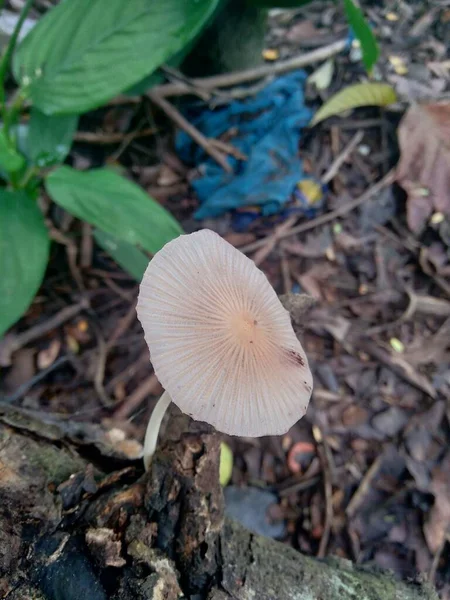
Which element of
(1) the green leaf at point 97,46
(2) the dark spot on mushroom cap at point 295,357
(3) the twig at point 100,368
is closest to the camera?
(2) the dark spot on mushroom cap at point 295,357

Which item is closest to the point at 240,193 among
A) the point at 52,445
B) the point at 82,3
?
the point at 82,3

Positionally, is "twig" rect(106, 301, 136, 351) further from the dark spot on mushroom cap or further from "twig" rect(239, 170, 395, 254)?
the dark spot on mushroom cap

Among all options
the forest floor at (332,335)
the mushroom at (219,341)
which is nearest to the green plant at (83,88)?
the forest floor at (332,335)

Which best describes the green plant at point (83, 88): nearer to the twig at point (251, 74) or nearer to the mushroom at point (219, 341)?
the mushroom at point (219, 341)

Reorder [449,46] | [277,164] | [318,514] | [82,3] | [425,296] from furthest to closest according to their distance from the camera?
[449,46] → [277,164] → [425,296] → [318,514] → [82,3]

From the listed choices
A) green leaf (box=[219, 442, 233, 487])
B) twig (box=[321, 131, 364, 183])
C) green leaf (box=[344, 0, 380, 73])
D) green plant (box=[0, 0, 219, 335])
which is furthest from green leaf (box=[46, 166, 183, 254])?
twig (box=[321, 131, 364, 183])

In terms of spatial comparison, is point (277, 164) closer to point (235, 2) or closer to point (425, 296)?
point (235, 2)
